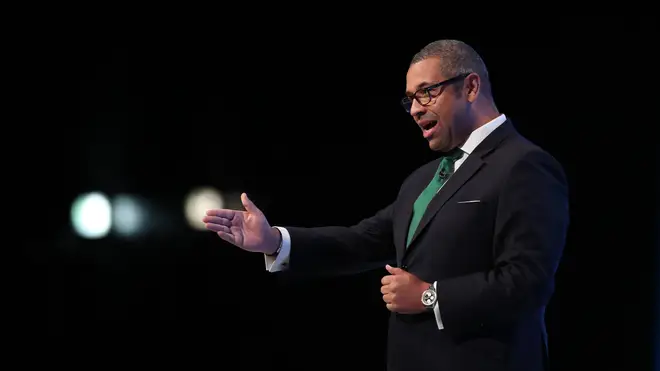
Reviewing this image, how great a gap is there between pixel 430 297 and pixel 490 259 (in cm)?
17

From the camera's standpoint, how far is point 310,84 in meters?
3.10

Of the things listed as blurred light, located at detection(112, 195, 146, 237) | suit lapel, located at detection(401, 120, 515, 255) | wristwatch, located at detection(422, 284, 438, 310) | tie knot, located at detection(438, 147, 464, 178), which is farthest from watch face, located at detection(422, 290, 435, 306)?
blurred light, located at detection(112, 195, 146, 237)

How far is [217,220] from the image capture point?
1.84 meters

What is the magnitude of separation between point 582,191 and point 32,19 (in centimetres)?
229

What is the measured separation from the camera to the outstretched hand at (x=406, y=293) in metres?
1.58

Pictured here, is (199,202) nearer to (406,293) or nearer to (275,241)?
(275,241)

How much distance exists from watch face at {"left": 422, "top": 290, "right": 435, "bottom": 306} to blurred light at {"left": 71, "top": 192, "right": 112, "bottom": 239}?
1.83m

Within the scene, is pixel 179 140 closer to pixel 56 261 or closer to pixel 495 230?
pixel 56 261

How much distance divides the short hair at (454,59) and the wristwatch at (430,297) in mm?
515

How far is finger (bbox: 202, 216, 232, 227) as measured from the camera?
72.4 inches

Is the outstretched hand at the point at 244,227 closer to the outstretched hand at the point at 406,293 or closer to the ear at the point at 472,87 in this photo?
the outstretched hand at the point at 406,293

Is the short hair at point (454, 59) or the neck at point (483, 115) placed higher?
the short hair at point (454, 59)

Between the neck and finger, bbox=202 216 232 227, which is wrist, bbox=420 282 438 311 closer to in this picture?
the neck

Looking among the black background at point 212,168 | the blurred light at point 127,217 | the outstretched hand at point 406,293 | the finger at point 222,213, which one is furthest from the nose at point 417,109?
the blurred light at point 127,217
